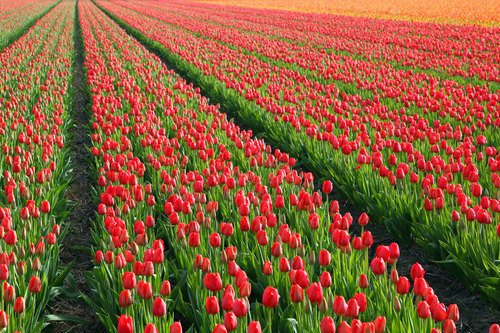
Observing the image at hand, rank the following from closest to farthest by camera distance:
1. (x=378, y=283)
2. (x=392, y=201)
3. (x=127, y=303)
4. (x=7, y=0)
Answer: (x=127, y=303) < (x=378, y=283) < (x=392, y=201) < (x=7, y=0)

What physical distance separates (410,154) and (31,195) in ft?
12.1

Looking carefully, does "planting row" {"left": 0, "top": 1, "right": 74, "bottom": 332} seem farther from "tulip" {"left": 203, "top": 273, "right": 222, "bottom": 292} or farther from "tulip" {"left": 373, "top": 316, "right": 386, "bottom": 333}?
"tulip" {"left": 373, "top": 316, "right": 386, "bottom": 333}

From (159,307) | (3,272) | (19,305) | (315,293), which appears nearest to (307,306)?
(315,293)

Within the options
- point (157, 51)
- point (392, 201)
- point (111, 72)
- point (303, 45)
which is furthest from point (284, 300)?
point (157, 51)

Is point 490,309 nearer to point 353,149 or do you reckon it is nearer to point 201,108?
point 353,149

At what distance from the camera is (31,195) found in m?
4.32

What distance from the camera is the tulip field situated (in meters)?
2.60

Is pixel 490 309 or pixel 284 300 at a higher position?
pixel 284 300

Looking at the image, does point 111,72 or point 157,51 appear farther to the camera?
point 157,51

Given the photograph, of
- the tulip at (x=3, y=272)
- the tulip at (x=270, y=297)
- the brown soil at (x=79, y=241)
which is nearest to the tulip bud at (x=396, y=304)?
the tulip at (x=270, y=297)

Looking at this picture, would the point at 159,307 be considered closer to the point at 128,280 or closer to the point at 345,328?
the point at 128,280

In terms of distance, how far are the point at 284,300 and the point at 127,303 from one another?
0.96 meters

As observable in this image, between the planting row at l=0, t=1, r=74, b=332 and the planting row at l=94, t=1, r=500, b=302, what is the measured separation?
2.77 m

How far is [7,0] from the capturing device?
2117 inches
